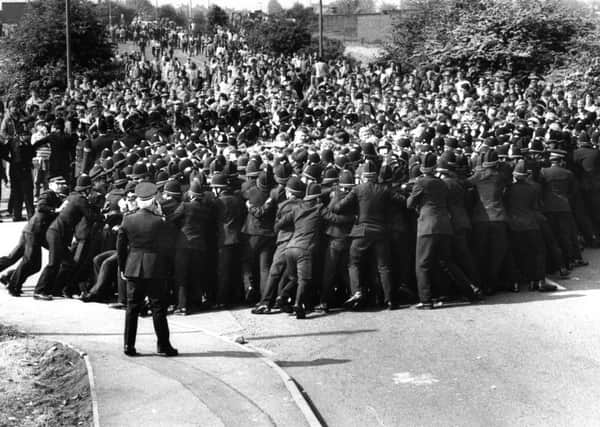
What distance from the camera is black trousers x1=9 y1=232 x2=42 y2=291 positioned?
14320 millimetres

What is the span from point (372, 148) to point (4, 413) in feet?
26.3

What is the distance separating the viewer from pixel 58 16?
4634 cm

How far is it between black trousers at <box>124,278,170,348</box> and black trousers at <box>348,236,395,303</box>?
339 cm

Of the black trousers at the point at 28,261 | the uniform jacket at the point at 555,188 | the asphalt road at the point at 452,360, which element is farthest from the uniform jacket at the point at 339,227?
the black trousers at the point at 28,261

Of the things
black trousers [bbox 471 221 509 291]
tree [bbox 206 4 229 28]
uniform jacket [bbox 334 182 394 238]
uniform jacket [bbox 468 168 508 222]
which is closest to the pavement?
uniform jacket [bbox 334 182 394 238]

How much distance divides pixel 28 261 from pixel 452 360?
6790 millimetres

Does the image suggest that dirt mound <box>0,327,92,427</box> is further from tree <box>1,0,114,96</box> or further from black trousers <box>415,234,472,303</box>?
tree <box>1,0,114,96</box>

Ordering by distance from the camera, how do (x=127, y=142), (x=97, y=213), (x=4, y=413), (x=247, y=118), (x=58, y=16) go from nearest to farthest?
(x=4, y=413) → (x=97, y=213) → (x=127, y=142) → (x=247, y=118) → (x=58, y=16)

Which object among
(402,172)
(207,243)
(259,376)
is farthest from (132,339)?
(402,172)

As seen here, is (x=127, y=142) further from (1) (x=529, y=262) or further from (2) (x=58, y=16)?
(2) (x=58, y=16)

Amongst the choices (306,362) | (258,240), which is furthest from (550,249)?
(306,362)

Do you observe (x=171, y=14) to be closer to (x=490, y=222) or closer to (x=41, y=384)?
(x=490, y=222)

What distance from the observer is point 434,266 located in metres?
13.4

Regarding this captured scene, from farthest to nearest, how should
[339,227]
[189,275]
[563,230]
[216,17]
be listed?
[216,17]
[563,230]
[189,275]
[339,227]
